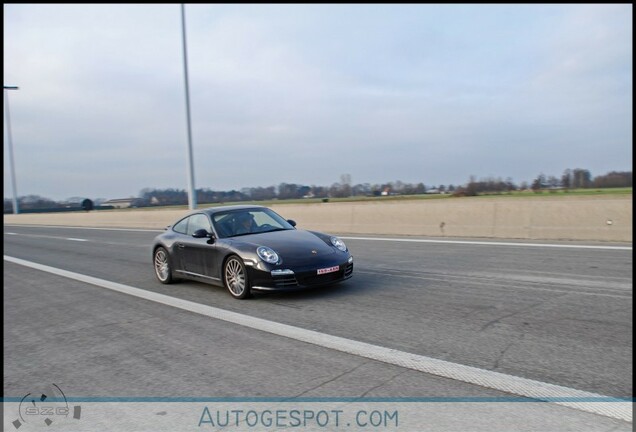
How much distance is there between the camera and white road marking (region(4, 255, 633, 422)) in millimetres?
3604

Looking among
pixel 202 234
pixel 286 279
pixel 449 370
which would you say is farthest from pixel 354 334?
pixel 202 234

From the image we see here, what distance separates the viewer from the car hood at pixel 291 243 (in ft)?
24.1

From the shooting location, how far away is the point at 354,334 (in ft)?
18.2

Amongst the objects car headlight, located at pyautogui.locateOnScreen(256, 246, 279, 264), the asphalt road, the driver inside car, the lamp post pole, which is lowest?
the asphalt road

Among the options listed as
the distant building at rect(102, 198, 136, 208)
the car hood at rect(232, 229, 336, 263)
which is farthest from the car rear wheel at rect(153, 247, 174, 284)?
the distant building at rect(102, 198, 136, 208)

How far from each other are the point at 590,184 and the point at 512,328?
1547cm

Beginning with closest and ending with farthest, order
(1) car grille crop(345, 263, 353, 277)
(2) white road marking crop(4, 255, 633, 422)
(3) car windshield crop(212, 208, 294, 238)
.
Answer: (2) white road marking crop(4, 255, 633, 422) < (1) car grille crop(345, 263, 353, 277) < (3) car windshield crop(212, 208, 294, 238)

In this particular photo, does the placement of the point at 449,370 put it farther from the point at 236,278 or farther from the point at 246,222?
the point at 246,222

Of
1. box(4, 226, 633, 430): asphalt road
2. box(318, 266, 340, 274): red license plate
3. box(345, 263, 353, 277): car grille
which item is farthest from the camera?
box(345, 263, 353, 277): car grille

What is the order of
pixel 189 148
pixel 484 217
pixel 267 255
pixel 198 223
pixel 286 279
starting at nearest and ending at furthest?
pixel 286 279
pixel 267 255
pixel 198 223
pixel 484 217
pixel 189 148

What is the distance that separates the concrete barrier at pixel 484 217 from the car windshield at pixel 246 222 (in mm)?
7432

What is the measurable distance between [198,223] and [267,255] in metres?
2.09

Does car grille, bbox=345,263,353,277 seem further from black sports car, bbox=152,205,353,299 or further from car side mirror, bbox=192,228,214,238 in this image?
car side mirror, bbox=192,228,214,238

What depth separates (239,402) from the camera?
3979mm
